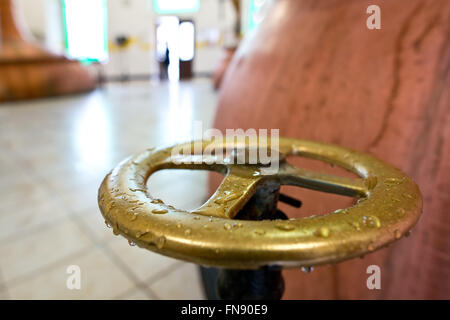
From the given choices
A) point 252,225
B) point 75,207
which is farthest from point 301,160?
point 75,207

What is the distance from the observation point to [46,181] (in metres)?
2.40

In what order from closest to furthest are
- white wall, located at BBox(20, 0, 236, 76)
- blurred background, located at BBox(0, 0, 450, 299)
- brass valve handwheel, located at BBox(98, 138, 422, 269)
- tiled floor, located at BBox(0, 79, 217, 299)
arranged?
1. brass valve handwheel, located at BBox(98, 138, 422, 269)
2. blurred background, located at BBox(0, 0, 450, 299)
3. tiled floor, located at BBox(0, 79, 217, 299)
4. white wall, located at BBox(20, 0, 236, 76)

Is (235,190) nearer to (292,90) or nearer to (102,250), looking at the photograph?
(292,90)

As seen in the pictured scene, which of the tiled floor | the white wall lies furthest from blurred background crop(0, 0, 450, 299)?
the white wall

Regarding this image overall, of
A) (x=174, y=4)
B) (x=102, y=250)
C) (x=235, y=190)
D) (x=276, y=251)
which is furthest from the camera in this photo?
(x=174, y=4)

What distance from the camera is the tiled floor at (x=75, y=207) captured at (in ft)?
4.55

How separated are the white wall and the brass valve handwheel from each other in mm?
11033

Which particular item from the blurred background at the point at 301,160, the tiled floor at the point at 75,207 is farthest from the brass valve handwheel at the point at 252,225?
the tiled floor at the point at 75,207

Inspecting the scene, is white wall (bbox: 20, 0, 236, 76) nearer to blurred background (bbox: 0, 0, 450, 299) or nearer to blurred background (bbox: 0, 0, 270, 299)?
blurred background (bbox: 0, 0, 270, 299)

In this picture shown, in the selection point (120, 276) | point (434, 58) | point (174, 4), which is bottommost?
point (120, 276)

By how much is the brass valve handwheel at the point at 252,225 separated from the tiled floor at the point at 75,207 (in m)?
1.00

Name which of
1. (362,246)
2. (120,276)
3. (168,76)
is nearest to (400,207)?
(362,246)

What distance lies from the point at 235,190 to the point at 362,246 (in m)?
0.19

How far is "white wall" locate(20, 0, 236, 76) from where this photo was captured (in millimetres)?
11047
